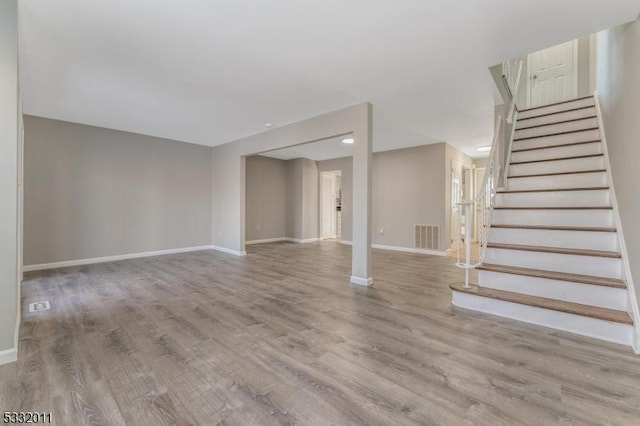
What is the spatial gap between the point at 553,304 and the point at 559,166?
2.12 meters

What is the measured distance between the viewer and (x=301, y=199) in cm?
834

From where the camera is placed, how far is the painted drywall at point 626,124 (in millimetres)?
2318

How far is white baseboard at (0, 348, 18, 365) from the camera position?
1939 mm

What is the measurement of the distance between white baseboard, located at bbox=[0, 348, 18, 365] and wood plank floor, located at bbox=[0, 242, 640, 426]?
5 centimetres

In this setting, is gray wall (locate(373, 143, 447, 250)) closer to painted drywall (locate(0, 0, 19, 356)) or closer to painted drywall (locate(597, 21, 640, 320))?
painted drywall (locate(597, 21, 640, 320))

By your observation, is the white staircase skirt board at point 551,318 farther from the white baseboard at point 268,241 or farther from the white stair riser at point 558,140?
the white baseboard at point 268,241

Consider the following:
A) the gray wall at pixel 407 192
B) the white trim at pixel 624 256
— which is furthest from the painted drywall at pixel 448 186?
the white trim at pixel 624 256

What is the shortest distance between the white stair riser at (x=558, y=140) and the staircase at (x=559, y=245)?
0.04 ft

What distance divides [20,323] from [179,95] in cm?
288

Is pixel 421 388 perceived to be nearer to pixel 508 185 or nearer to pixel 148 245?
pixel 508 185

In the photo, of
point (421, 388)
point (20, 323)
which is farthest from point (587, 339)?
point (20, 323)

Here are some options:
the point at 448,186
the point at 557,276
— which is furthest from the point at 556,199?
the point at 448,186

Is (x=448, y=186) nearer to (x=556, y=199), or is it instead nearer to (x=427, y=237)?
(x=427, y=237)

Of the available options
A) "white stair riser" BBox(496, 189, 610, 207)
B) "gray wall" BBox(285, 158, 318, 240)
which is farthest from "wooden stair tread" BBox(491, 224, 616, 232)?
"gray wall" BBox(285, 158, 318, 240)
